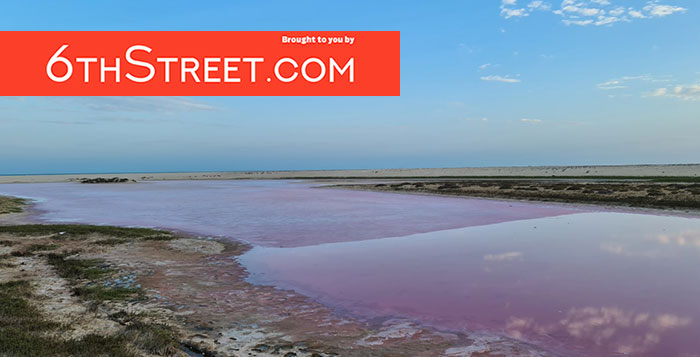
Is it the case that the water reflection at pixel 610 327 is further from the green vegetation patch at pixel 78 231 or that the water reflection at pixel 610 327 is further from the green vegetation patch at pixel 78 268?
the green vegetation patch at pixel 78 231

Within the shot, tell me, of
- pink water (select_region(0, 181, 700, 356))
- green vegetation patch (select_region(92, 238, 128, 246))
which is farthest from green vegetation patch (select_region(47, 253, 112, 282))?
pink water (select_region(0, 181, 700, 356))

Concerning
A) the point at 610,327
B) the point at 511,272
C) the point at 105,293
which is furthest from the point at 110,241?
the point at 610,327

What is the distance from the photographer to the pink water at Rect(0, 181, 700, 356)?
820 centimetres

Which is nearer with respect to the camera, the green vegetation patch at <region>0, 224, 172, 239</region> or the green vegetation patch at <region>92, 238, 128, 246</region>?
the green vegetation patch at <region>92, 238, 128, 246</region>

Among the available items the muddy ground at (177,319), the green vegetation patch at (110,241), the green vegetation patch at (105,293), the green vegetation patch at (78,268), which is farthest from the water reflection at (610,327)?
the green vegetation patch at (110,241)

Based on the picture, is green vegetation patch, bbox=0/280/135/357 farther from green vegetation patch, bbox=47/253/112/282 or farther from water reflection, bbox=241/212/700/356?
water reflection, bbox=241/212/700/356

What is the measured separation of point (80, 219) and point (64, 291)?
769 inches

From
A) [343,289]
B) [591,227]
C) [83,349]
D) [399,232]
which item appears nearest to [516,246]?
[399,232]

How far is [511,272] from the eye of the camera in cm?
1245

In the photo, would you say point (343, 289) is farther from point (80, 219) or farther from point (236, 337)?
point (80, 219)

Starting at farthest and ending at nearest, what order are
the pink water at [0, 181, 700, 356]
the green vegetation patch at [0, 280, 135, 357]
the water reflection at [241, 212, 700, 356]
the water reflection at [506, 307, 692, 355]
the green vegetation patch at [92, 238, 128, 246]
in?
the green vegetation patch at [92, 238, 128, 246], the pink water at [0, 181, 700, 356], the water reflection at [241, 212, 700, 356], the water reflection at [506, 307, 692, 355], the green vegetation patch at [0, 280, 135, 357]

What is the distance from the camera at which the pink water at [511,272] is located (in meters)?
8.20

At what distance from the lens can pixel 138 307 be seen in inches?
369

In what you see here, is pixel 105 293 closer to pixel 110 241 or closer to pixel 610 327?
pixel 110 241
